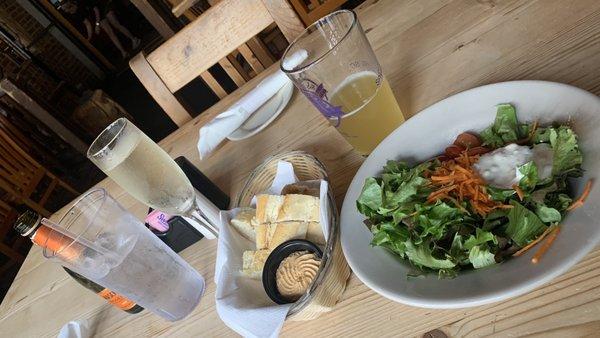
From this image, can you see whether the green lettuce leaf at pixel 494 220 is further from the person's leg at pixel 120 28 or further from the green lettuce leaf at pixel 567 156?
the person's leg at pixel 120 28

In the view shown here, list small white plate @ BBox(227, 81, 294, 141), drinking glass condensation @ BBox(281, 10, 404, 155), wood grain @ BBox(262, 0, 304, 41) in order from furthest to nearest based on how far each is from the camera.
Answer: wood grain @ BBox(262, 0, 304, 41), small white plate @ BBox(227, 81, 294, 141), drinking glass condensation @ BBox(281, 10, 404, 155)

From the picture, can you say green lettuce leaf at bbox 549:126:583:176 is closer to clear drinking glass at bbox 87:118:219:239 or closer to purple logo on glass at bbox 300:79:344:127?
purple logo on glass at bbox 300:79:344:127

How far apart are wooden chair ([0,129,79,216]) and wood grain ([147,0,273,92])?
6.96 feet

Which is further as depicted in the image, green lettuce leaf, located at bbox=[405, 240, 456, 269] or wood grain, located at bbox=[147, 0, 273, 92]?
wood grain, located at bbox=[147, 0, 273, 92]

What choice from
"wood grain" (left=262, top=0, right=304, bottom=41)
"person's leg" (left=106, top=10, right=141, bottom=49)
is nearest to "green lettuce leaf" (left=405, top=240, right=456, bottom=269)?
"wood grain" (left=262, top=0, right=304, bottom=41)

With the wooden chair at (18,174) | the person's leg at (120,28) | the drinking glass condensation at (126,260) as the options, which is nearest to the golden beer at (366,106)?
the drinking glass condensation at (126,260)

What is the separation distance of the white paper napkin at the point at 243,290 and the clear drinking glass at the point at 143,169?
0.30 ft

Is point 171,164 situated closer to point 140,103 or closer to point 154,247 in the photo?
point 154,247

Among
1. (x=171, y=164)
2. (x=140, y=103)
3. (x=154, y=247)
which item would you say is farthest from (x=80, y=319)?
(x=140, y=103)

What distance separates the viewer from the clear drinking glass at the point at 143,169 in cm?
78

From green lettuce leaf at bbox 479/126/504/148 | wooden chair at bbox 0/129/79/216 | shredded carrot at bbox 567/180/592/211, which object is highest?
shredded carrot at bbox 567/180/592/211

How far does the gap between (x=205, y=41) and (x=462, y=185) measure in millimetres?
816

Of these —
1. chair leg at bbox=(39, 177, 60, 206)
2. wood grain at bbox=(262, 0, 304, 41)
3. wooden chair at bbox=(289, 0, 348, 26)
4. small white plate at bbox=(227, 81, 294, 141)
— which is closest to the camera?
small white plate at bbox=(227, 81, 294, 141)

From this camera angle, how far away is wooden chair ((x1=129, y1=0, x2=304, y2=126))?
1.14 m
